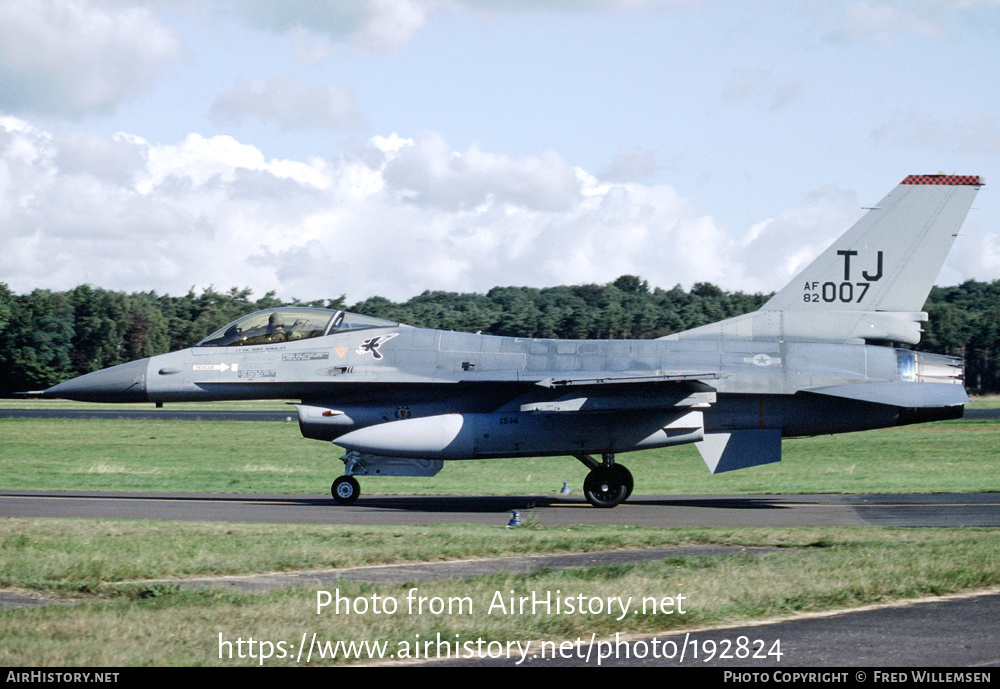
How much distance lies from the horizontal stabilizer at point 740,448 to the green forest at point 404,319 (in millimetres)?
33468

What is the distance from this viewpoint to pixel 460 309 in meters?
71.9

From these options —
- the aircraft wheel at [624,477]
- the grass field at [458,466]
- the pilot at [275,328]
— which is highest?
the pilot at [275,328]

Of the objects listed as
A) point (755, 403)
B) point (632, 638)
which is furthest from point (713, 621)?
point (755, 403)

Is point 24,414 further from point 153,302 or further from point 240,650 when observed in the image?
point 240,650

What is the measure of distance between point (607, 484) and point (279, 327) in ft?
22.7

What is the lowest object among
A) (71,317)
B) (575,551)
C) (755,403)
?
(575,551)

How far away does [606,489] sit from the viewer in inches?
725

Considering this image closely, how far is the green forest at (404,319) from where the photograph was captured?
2235 inches

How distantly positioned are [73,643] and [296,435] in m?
31.7

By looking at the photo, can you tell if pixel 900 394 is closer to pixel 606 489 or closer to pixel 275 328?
pixel 606 489

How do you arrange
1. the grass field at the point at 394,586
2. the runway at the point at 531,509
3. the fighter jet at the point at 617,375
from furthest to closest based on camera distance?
the fighter jet at the point at 617,375, the runway at the point at 531,509, the grass field at the point at 394,586

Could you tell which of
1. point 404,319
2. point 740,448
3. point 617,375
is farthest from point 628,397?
point 404,319

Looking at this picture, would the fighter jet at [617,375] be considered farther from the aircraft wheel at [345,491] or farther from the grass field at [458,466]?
the grass field at [458,466]

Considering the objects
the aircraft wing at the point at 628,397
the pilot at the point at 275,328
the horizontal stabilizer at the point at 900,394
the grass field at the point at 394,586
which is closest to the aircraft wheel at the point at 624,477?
the aircraft wing at the point at 628,397
